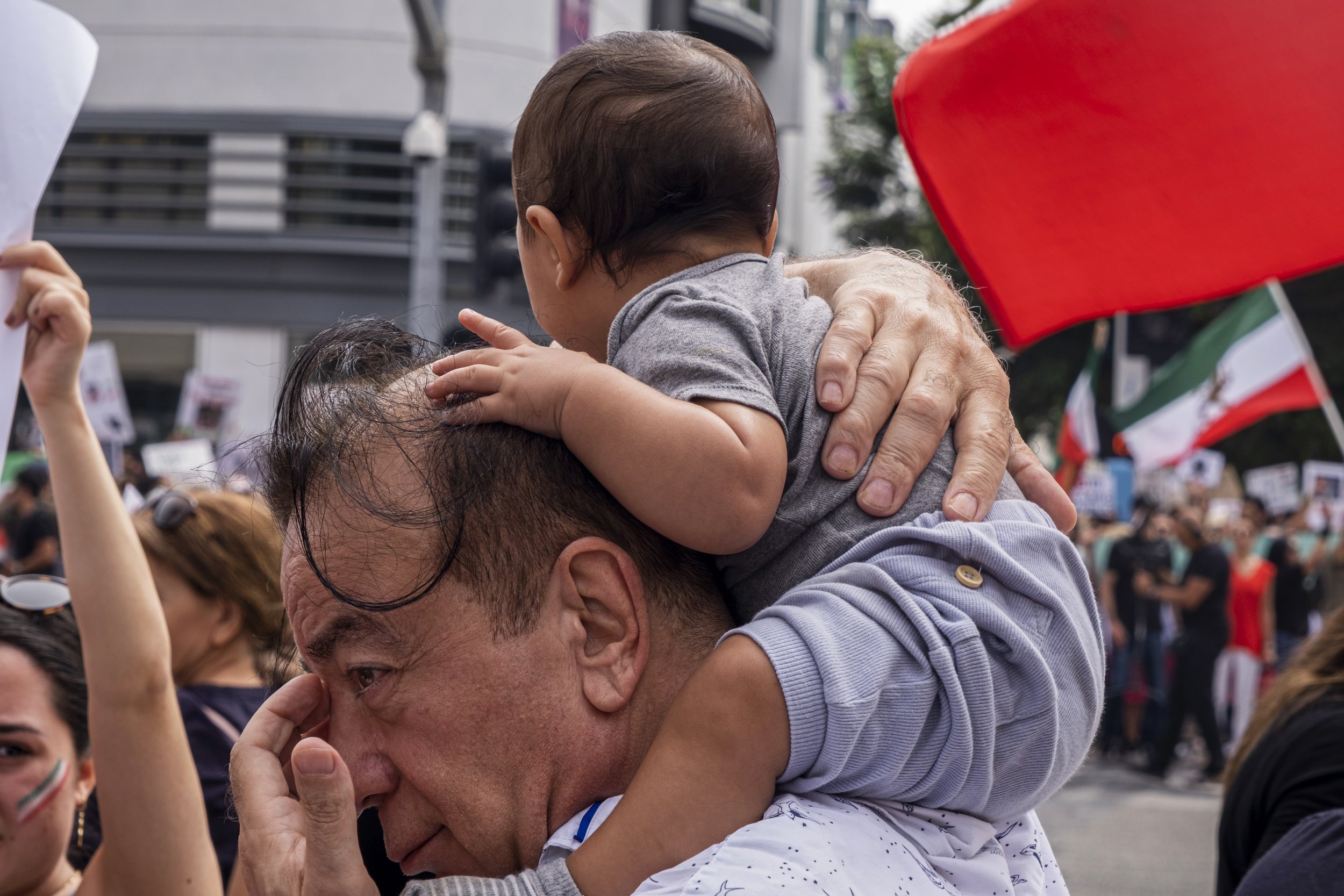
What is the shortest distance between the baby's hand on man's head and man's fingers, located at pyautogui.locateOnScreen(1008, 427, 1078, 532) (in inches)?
22.7

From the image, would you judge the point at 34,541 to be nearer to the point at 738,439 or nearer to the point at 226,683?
the point at 226,683

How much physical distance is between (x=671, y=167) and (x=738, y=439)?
1.42 ft

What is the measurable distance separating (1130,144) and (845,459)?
1.38 metres

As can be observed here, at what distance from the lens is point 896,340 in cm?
168

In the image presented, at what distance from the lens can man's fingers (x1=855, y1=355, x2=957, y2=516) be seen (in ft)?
4.94

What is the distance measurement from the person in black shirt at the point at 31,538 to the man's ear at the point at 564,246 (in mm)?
9401

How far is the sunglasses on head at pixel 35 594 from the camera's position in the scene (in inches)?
104

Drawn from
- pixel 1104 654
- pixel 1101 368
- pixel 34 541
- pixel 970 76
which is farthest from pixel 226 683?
pixel 1101 368

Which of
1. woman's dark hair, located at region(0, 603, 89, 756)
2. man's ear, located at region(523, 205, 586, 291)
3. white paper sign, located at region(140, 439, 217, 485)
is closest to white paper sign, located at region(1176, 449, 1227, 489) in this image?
white paper sign, located at region(140, 439, 217, 485)

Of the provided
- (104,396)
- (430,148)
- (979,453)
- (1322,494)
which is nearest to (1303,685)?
(979,453)

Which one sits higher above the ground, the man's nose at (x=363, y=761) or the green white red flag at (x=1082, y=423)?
the man's nose at (x=363, y=761)

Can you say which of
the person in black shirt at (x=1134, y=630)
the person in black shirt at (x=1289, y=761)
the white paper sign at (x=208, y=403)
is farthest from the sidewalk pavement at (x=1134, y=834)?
the white paper sign at (x=208, y=403)

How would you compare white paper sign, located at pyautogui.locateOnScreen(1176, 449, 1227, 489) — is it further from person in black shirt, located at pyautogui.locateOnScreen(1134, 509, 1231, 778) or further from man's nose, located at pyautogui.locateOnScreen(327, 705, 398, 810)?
man's nose, located at pyautogui.locateOnScreen(327, 705, 398, 810)

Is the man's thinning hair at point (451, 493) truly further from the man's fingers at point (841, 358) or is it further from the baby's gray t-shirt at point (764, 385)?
the man's fingers at point (841, 358)
